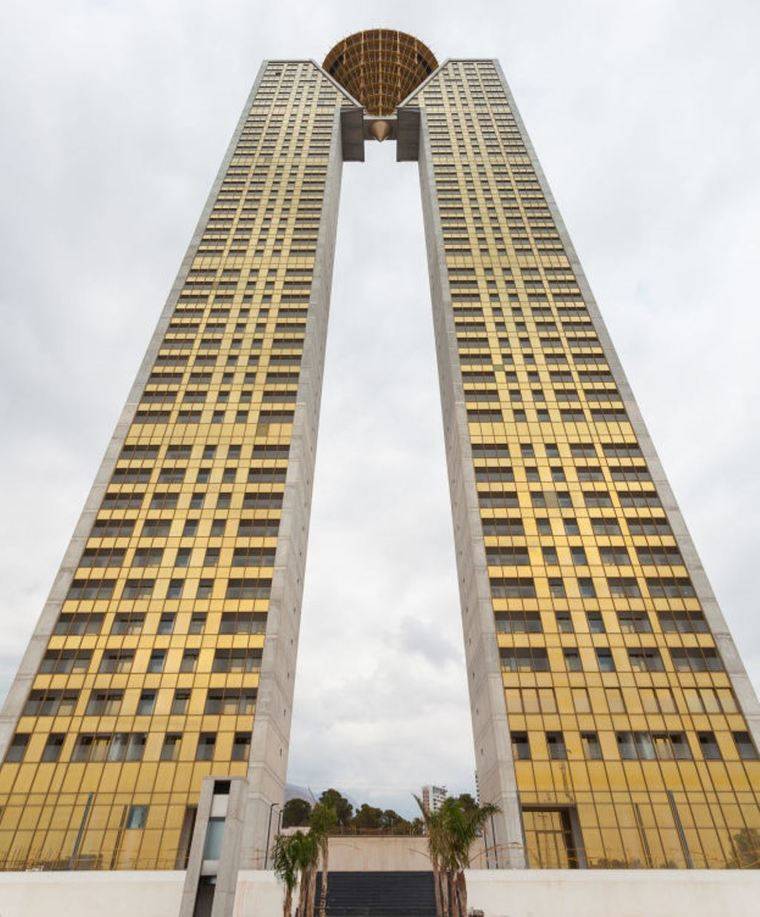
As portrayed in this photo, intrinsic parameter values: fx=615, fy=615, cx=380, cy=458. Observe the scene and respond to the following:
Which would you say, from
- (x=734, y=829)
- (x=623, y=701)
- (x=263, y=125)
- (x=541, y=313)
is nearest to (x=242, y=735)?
(x=623, y=701)

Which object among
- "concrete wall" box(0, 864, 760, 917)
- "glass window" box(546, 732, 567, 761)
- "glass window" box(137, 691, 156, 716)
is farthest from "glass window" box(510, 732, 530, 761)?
"glass window" box(137, 691, 156, 716)

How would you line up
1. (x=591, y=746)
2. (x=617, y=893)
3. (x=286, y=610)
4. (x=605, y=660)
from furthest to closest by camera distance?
1. (x=286, y=610)
2. (x=605, y=660)
3. (x=591, y=746)
4. (x=617, y=893)

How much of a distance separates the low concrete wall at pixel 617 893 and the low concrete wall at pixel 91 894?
13.1 m

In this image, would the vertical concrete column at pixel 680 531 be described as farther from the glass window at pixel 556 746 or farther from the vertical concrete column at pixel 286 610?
the vertical concrete column at pixel 286 610

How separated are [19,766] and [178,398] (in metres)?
38.6

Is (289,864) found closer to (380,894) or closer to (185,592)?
(380,894)

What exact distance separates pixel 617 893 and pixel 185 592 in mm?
38705

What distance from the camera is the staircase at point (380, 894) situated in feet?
150

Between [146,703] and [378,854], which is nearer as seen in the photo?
[146,703]

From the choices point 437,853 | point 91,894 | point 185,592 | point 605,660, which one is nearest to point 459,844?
point 437,853

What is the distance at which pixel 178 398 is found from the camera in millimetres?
69688

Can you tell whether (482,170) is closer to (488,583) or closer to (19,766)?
(488,583)

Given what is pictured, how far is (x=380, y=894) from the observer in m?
49.8

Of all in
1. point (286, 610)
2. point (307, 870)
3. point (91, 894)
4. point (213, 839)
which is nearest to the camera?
point (213, 839)
